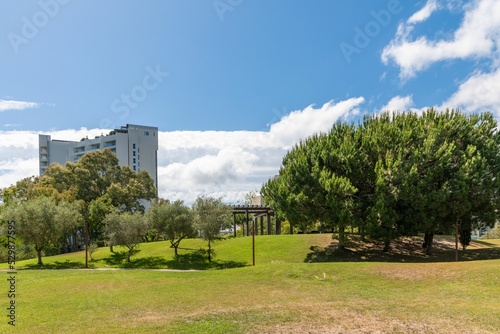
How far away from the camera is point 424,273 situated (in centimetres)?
2061

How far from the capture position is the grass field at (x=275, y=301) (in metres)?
11.2

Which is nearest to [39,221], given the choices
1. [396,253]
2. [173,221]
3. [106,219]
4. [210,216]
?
[106,219]

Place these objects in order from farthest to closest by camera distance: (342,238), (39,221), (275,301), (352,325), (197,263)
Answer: (197,263) → (39,221) → (342,238) → (275,301) → (352,325)

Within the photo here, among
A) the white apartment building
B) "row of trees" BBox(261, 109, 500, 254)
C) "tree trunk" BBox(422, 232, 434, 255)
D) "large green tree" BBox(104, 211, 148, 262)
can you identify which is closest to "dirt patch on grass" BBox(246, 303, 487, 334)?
"row of trees" BBox(261, 109, 500, 254)

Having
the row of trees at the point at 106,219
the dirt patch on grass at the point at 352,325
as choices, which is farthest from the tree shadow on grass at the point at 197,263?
the dirt patch on grass at the point at 352,325

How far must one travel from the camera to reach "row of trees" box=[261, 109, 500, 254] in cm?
2884

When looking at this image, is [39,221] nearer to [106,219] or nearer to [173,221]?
[106,219]

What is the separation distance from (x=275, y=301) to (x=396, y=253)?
78.1ft

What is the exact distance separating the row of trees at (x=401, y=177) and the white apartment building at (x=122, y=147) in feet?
237

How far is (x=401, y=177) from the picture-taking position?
28.8 m

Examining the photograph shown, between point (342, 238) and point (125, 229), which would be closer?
point (342, 238)

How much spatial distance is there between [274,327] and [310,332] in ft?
3.94

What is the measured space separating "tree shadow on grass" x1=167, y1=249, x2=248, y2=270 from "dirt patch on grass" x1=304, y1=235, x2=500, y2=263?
25.8 ft

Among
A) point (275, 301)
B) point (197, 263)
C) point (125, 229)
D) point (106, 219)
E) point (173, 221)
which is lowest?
point (197, 263)
